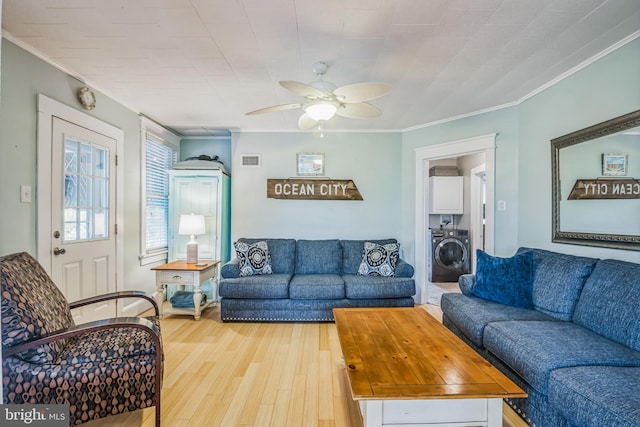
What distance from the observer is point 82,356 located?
1675mm

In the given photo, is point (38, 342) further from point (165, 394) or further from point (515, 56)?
point (515, 56)

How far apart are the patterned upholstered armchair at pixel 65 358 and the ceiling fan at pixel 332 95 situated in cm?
174

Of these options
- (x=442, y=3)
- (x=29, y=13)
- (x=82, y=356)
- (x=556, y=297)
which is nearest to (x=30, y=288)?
(x=82, y=356)

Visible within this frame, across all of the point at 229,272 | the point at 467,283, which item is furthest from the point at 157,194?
the point at 467,283

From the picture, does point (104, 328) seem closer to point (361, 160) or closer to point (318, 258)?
point (318, 258)

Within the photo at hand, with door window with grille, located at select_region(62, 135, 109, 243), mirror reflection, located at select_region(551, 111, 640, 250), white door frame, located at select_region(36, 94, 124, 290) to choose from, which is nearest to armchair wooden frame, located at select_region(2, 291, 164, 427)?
white door frame, located at select_region(36, 94, 124, 290)

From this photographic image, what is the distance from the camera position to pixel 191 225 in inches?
147

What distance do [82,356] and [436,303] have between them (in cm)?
389

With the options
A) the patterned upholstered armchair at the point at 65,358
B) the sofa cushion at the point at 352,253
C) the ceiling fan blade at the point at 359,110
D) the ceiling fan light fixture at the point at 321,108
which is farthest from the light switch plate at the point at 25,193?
the sofa cushion at the point at 352,253

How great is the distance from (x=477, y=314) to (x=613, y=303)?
30.8 inches

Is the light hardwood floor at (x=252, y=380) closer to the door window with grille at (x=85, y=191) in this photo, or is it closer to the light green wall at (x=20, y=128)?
the door window with grille at (x=85, y=191)

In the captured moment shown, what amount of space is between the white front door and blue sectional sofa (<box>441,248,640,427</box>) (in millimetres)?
3351

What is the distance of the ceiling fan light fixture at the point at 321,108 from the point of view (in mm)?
2300

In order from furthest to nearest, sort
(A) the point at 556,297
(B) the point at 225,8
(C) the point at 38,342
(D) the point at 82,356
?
1. (A) the point at 556,297
2. (B) the point at 225,8
3. (D) the point at 82,356
4. (C) the point at 38,342
